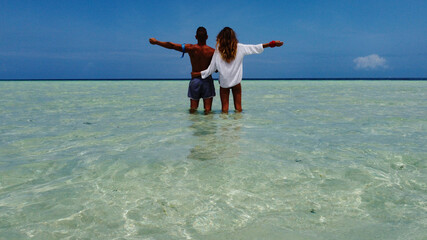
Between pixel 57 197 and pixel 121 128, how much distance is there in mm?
3252

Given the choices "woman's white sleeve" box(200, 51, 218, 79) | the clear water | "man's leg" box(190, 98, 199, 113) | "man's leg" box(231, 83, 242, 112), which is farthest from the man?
the clear water

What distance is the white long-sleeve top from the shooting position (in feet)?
22.4

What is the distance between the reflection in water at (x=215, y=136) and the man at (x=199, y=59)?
660 millimetres

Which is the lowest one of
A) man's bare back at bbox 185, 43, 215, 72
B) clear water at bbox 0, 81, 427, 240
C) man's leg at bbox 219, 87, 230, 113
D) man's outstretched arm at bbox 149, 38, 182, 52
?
clear water at bbox 0, 81, 427, 240

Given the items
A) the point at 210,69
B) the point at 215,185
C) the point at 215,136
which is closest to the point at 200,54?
the point at 210,69

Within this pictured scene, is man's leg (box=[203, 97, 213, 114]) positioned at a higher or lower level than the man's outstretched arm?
lower

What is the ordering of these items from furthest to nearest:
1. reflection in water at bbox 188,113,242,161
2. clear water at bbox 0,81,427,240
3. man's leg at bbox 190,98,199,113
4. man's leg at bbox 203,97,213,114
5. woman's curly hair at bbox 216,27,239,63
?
1. man's leg at bbox 190,98,199,113
2. man's leg at bbox 203,97,213,114
3. woman's curly hair at bbox 216,27,239,63
4. reflection in water at bbox 188,113,242,161
5. clear water at bbox 0,81,427,240

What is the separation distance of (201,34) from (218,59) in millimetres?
643

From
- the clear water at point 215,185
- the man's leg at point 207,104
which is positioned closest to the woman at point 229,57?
the man's leg at point 207,104

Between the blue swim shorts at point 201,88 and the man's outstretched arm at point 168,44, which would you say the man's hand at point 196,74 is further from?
the man's outstretched arm at point 168,44

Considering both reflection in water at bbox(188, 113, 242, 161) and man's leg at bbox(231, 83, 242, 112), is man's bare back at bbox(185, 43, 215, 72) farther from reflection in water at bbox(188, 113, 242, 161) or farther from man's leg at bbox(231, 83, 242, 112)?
reflection in water at bbox(188, 113, 242, 161)

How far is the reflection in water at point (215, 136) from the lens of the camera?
12.3ft

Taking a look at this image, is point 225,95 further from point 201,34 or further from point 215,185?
point 215,185

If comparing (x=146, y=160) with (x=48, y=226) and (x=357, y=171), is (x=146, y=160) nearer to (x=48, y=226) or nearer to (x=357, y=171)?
(x=48, y=226)
